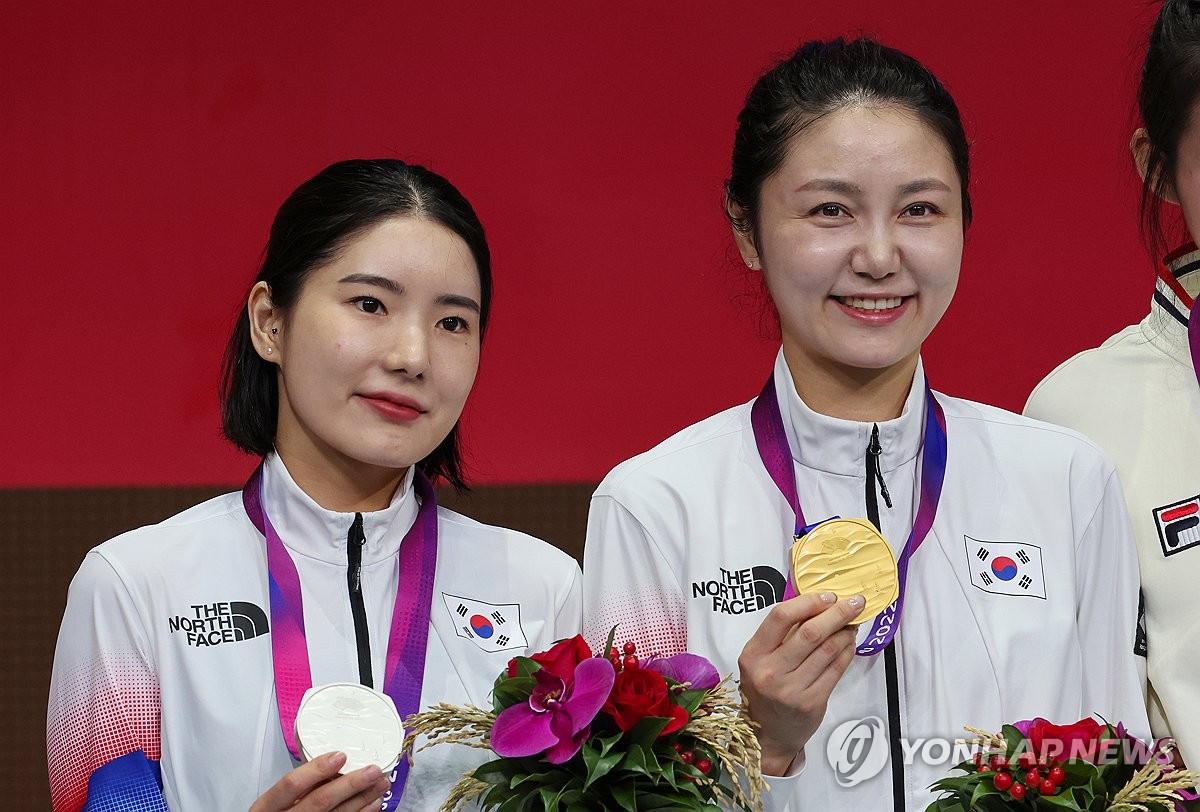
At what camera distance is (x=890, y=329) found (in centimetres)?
218

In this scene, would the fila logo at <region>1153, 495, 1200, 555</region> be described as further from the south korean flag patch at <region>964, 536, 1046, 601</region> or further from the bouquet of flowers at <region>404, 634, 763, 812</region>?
the bouquet of flowers at <region>404, 634, 763, 812</region>

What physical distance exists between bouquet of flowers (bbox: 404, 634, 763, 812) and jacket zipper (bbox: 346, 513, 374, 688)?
0.32 m

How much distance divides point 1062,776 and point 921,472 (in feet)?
1.93

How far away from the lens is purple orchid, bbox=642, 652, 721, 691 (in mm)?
1827

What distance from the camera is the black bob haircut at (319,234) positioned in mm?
2209

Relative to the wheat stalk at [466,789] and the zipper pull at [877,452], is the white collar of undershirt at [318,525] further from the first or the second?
the zipper pull at [877,452]

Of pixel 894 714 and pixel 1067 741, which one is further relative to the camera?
pixel 894 714

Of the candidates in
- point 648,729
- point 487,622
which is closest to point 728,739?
point 648,729

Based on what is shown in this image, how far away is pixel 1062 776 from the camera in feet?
5.68

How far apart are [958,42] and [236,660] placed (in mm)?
2408

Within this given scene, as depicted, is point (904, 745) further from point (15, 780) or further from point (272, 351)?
point (15, 780)

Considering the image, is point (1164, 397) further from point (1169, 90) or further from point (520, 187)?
point (520, 187)

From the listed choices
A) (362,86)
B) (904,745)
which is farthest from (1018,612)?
(362,86)

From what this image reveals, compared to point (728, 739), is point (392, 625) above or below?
above
